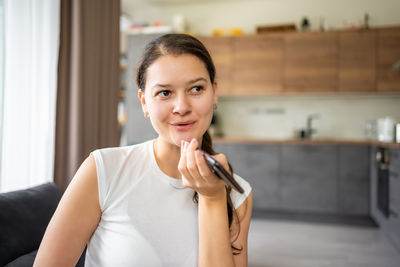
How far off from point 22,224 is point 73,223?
1.06 feet

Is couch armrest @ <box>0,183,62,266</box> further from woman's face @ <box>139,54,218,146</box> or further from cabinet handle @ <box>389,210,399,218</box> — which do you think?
cabinet handle @ <box>389,210,399,218</box>

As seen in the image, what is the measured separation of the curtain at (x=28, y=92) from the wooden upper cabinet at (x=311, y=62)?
3.08 metres

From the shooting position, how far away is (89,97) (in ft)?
6.61

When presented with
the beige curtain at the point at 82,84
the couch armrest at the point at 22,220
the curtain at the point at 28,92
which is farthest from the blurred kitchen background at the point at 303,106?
the couch armrest at the point at 22,220

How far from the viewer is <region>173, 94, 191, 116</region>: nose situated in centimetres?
78

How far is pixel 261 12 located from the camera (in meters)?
→ 4.55

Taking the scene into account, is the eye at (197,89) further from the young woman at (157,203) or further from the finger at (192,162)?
the finger at (192,162)

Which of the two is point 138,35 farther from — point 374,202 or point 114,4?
point 374,202

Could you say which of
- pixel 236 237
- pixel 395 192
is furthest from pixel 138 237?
pixel 395 192

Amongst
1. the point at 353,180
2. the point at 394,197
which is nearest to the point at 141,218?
the point at 394,197

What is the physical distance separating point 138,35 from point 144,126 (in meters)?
1.33

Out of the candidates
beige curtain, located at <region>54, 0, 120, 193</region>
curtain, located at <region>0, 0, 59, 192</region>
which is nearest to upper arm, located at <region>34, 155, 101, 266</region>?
curtain, located at <region>0, 0, 59, 192</region>

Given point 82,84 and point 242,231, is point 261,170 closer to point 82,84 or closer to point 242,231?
Answer: point 82,84

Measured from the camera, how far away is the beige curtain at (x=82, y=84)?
1.90 m
